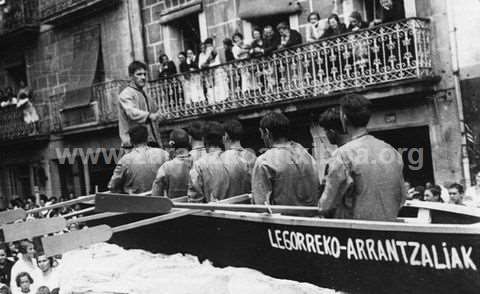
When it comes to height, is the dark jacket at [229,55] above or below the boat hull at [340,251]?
above

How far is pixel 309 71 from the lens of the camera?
12.6 m

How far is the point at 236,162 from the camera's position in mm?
7379

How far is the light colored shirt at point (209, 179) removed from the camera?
7.27m

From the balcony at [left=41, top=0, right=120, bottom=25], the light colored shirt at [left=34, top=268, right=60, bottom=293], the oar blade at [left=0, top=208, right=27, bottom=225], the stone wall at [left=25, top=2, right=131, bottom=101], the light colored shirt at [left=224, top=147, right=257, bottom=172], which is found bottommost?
the light colored shirt at [left=34, top=268, right=60, bottom=293]

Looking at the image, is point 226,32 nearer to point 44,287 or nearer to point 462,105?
point 462,105

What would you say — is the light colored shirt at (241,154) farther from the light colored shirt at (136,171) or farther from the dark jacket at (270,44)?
the dark jacket at (270,44)

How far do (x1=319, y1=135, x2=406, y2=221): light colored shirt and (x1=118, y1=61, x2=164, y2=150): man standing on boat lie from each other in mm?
4385

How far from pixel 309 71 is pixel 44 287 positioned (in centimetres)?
673

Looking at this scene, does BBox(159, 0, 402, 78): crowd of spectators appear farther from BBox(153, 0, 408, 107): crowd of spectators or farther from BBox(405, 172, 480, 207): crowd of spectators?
BBox(405, 172, 480, 207): crowd of spectators

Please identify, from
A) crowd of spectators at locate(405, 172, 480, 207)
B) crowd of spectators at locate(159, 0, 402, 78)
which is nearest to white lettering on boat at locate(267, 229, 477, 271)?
crowd of spectators at locate(405, 172, 480, 207)

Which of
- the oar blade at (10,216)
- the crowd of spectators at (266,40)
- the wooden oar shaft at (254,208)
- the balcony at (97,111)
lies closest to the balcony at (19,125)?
the balcony at (97,111)

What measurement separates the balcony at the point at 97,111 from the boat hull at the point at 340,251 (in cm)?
1118

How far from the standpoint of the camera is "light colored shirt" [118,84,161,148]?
920 centimetres

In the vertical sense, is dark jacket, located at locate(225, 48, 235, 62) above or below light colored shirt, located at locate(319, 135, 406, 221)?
above
